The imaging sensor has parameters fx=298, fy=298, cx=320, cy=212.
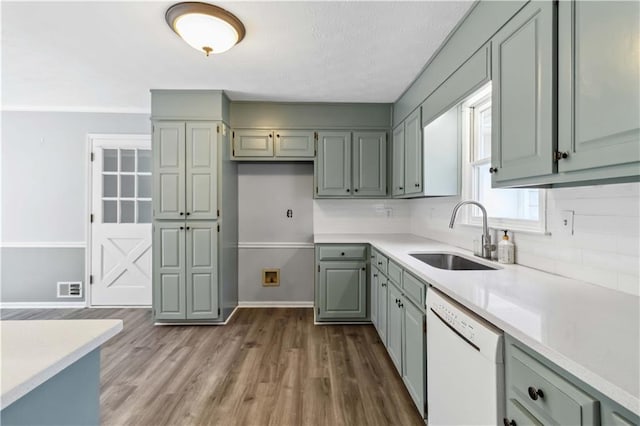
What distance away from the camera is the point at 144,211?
12.4 ft

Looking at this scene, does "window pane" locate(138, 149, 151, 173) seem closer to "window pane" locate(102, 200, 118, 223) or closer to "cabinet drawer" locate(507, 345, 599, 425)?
"window pane" locate(102, 200, 118, 223)

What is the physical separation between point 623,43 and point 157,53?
277 cm

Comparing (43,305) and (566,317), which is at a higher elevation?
(566,317)

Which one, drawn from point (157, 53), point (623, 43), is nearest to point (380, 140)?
point (157, 53)

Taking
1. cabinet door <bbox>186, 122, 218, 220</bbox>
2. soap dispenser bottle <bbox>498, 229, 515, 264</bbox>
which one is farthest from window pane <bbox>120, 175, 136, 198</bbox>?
soap dispenser bottle <bbox>498, 229, 515, 264</bbox>

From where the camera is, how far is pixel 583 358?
70 cm

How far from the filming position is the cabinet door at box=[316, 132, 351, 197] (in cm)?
345

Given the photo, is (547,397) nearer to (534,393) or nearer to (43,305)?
(534,393)

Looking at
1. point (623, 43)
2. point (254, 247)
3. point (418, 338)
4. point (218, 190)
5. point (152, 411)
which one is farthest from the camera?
point (254, 247)

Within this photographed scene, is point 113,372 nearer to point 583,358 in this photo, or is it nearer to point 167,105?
point 167,105

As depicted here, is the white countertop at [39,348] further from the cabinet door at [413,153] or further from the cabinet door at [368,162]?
the cabinet door at [368,162]

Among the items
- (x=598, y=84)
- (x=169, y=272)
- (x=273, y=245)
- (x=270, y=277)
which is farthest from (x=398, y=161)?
(x=169, y=272)

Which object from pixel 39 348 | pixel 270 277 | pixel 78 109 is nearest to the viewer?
pixel 39 348

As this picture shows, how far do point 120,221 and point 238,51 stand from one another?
2732mm
